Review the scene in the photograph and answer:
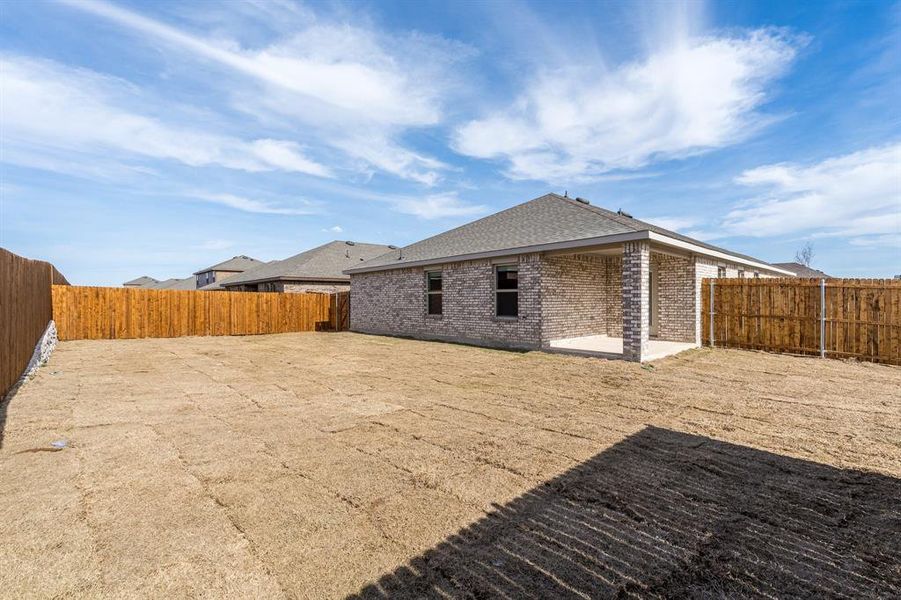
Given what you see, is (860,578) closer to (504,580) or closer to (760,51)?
(504,580)

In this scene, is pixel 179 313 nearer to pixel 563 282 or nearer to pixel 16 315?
pixel 16 315

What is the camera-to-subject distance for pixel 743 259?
14.8m

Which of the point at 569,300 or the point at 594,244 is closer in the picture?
the point at 594,244

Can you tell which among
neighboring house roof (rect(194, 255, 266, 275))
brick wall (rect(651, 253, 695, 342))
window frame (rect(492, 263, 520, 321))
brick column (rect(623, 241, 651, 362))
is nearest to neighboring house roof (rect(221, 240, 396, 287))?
neighboring house roof (rect(194, 255, 266, 275))

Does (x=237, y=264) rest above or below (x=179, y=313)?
above

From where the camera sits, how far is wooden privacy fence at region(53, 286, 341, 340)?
15.8 metres

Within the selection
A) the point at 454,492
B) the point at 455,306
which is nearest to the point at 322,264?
the point at 455,306

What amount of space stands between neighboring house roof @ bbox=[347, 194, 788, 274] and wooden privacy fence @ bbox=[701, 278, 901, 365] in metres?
1.77

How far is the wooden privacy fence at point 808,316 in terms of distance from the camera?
31.3ft

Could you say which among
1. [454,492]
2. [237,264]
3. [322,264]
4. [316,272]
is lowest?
[454,492]

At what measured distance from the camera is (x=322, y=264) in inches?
979

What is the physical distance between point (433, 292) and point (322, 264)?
1216 centimetres

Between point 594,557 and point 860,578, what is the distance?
144cm

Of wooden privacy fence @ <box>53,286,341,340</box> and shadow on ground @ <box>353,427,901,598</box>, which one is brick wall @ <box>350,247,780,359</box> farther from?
wooden privacy fence @ <box>53,286,341,340</box>
